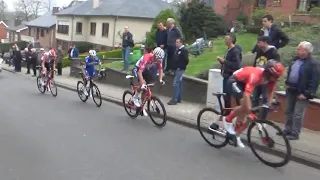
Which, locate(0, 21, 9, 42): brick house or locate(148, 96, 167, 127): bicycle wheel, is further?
locate(0, 21, 9, 42): brick house

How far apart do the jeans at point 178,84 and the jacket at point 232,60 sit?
2.18 m

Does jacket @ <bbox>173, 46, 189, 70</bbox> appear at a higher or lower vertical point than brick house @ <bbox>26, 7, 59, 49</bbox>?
higher

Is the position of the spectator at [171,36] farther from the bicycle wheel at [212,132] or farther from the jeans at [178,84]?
the bicycle wheel at [212,132]

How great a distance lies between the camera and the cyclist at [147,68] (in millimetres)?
8969

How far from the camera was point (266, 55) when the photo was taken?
7.82 metres

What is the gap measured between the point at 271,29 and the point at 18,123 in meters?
6.03

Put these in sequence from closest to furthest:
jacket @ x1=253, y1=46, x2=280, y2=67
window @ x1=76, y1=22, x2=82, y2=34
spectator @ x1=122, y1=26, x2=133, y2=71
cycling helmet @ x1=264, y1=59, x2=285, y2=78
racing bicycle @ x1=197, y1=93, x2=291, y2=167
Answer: cycling helmet @ x1=264, y1=59, x2=285, y2=78 → racing bicycle @ x1=197, y1=93, x2=291, y2=167 → jacket @ x1=253, y1=46, x2=280, y2=67 → spectator @ x1=122, y1=26, x2=133, y2=71 → window @ x1=76, y1=22, x2=82, y2=34

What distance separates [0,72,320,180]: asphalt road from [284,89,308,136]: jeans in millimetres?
1158

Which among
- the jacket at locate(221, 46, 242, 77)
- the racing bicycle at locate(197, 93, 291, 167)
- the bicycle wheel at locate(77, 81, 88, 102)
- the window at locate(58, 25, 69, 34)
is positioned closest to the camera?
the racing bicycle at locate(197, 93, 291, 167)

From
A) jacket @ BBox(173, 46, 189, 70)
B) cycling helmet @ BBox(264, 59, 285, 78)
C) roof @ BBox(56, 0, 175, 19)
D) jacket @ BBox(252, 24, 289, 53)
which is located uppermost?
roof @ BBox(56, 0, 175, 19)

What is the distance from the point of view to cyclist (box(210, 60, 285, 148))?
6.07 m

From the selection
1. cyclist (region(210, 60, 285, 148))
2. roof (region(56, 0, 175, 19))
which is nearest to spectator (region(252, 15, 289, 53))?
cyclist (region(210, 60, 285, 148))

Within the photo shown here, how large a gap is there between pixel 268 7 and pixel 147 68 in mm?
22016

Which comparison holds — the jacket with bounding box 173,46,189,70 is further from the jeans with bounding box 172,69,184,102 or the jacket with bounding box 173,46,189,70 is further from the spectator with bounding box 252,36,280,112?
the spectator with bounding box 252,36,280,112
